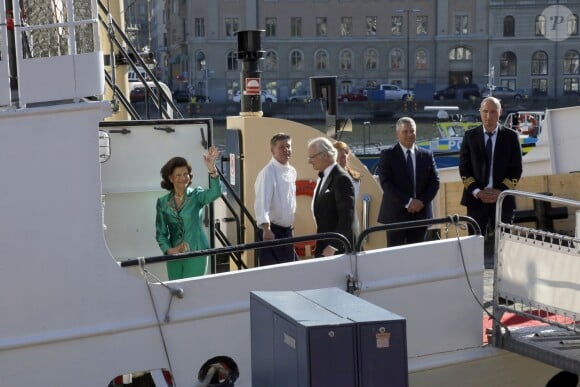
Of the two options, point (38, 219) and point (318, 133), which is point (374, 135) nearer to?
point (318, 133)

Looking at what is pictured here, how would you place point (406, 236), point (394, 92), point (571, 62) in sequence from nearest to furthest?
point (406, 236), point (394, 92), point (571, 62)

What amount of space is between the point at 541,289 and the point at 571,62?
86.3m

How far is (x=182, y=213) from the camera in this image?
680 centimetres

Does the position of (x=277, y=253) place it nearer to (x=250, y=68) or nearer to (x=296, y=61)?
(x=250, y=68)

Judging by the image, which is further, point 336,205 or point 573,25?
point 573,25

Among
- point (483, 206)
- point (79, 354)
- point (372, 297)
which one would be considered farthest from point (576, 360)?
point (79, 354)

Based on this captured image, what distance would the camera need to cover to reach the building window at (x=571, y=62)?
88.3 metres

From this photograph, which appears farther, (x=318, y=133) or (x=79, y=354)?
(x=318, y=133)

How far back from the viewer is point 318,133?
31.1 ft

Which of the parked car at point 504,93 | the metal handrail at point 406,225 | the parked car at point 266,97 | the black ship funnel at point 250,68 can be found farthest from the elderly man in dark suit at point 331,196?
the parked car at point 504,93

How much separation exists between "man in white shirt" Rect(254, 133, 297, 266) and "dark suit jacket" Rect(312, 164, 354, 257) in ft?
1.94

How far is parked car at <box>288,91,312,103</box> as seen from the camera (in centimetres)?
8225

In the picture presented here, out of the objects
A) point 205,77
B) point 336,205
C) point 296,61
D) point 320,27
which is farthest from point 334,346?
point 320,27

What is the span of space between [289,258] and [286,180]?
2.02ft
